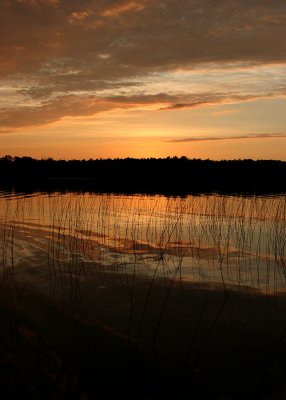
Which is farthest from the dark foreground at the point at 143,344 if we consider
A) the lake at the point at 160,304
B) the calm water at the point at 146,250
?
the calm water at the point at 146,250

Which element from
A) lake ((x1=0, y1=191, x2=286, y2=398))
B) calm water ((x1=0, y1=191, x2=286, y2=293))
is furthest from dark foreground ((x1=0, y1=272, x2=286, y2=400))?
calm water ((x1=0, y1=191, x2=286, y2=293))

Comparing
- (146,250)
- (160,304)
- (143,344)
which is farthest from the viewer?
(146,250)

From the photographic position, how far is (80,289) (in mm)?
7926

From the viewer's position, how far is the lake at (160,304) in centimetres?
487

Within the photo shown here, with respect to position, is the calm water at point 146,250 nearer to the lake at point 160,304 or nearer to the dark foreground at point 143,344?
the lake at point 160,304

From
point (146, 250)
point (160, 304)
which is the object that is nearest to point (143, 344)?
point (160, 304)

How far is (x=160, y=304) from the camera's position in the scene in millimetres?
7145

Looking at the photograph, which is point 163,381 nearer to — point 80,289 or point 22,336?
point 22,336

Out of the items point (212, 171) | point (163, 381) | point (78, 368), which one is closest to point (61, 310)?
point (78, 368)

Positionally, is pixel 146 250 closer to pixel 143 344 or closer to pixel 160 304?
pixel 160 304

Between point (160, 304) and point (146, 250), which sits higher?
point (146, 250)

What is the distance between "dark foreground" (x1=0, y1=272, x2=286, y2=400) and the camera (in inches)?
177

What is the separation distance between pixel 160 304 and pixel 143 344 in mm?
1634

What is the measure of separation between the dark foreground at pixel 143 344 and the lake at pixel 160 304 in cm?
2
